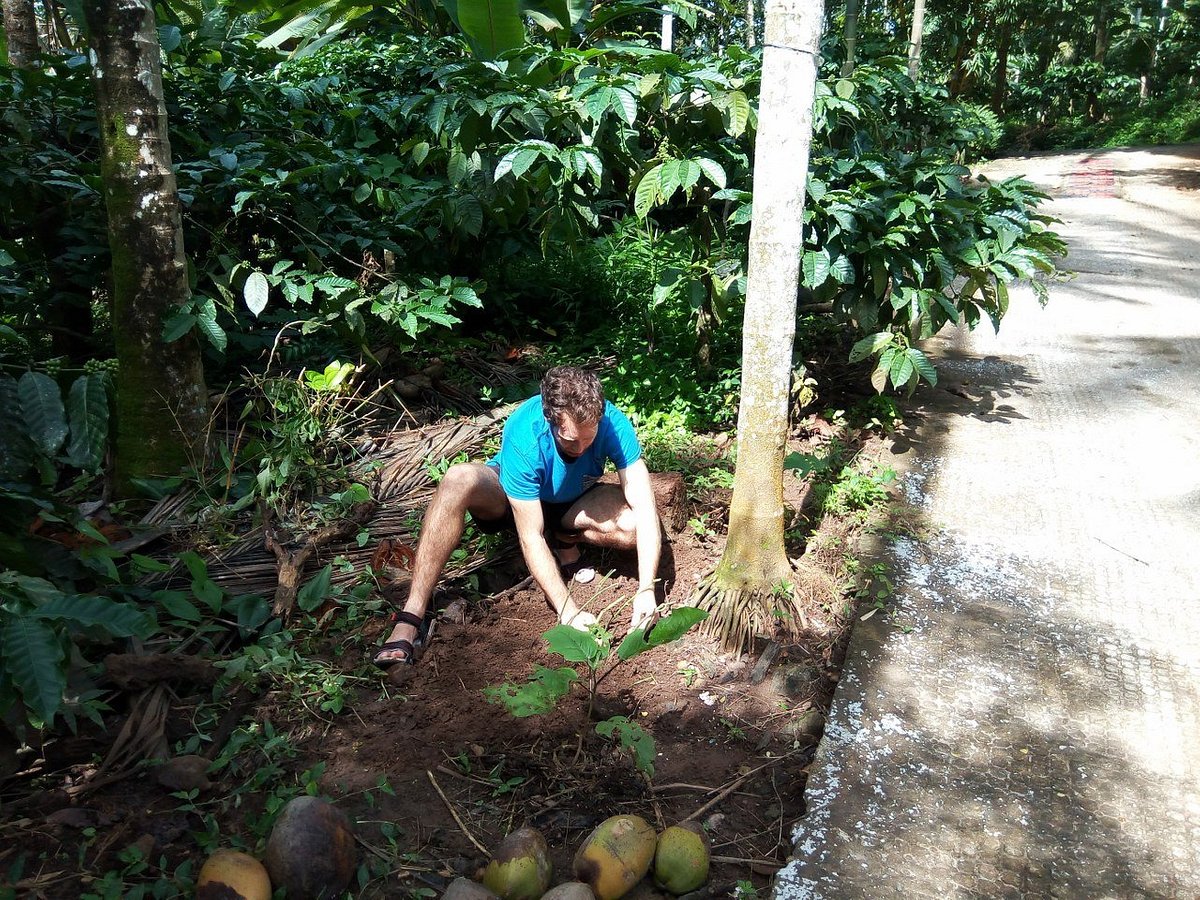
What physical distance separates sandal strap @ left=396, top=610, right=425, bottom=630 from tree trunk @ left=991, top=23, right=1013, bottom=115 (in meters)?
21.3

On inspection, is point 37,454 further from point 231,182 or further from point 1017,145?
point 1017,145

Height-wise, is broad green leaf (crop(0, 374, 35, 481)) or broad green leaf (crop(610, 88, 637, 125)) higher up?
broad green leaf (crop(610, 88, 637, 125))

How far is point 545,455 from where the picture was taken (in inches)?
136

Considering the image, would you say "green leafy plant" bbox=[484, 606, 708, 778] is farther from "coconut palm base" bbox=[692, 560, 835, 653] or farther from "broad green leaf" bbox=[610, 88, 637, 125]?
"broad green leaf" bbox=[610, 88, 637, 125]

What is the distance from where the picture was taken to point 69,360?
4.90 meters

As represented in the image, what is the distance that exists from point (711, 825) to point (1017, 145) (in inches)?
916

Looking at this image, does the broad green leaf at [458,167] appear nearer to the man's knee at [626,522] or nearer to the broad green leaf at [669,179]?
the broad green leaf at [669,179]

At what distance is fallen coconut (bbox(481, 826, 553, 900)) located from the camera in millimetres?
2258

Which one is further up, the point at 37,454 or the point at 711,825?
the point at 37,454

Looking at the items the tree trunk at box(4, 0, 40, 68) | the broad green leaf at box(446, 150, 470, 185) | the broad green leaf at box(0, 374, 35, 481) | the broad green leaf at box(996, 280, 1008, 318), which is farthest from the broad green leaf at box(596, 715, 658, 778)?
the tree trunk at box(4, 0, 40, 68)

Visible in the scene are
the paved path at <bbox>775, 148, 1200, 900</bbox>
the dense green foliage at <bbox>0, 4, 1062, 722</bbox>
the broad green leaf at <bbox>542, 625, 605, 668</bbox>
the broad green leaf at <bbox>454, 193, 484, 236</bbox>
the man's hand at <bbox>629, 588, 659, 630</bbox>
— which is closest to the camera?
the paved path at <bbox>775, 148, 1200, 900</bbox>

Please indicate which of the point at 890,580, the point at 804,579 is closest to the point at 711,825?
the point at 804,579

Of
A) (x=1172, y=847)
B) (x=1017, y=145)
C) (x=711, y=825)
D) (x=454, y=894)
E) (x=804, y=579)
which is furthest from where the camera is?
(x=1017, y=145)

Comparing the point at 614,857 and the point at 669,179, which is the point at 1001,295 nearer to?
the point at 669,179
